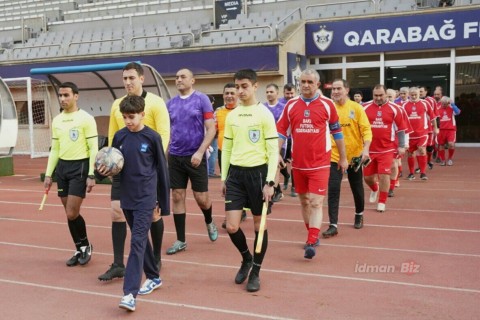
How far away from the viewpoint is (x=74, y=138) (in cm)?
563

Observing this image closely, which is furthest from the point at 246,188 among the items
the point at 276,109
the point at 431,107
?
the point at 431,107

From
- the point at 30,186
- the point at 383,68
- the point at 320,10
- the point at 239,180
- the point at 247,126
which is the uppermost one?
the point at 320,10

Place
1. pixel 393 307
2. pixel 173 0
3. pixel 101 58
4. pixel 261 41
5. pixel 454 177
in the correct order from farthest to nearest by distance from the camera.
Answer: pixel 173 0 → pixel 101 58 → pixel 261 41 → pixel 454 177 → pixel 393 307

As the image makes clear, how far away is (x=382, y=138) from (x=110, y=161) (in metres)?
4.85

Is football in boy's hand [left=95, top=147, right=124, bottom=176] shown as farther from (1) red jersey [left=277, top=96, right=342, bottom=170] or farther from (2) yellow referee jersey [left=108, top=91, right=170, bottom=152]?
(1) red jersey [left=277, top=96, right=342, bottom=170]

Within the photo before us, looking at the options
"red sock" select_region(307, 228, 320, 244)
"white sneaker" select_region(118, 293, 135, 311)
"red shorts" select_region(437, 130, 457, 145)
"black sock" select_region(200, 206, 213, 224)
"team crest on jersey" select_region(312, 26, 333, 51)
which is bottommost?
"white sneaker" select_region(118, 293, 135, 311)

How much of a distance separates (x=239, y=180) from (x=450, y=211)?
4.80m

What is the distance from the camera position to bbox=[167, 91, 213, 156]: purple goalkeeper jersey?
6098 millimetres

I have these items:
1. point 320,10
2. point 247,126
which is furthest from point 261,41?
point 247,126

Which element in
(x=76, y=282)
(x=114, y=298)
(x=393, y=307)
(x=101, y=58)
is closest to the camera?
(x=393, y=307)

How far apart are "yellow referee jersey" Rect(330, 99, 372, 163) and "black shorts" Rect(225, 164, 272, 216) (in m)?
2.47

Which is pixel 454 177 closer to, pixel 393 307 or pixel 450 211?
pixel 450 211

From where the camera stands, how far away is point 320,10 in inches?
790

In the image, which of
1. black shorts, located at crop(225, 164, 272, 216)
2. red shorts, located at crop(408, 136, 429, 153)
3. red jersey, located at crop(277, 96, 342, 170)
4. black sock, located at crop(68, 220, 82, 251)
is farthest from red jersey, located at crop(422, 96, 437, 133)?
black sock, located at crop(68, 220, 82, 251)
